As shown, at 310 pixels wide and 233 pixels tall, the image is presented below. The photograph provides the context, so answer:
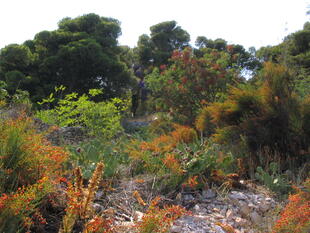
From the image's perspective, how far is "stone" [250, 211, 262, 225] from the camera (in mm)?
2518

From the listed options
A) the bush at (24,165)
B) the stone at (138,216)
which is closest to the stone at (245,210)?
the stone at (138,216)

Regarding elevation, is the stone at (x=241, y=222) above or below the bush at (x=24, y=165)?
below

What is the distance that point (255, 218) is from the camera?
2604mm

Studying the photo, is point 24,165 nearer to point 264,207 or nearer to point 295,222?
point 295,222

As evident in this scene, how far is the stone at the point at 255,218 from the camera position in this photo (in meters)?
2.52

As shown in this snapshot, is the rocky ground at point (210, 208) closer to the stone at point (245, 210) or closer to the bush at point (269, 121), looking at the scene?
the stone at point (245, 210)

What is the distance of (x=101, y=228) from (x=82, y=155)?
159cm

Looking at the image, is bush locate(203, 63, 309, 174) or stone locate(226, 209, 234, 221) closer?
stone locate(226, 209, 234, 221)

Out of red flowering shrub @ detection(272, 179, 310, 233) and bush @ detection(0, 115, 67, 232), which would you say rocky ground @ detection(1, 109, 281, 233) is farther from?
bush @ detection(0, 115, 67, 232)

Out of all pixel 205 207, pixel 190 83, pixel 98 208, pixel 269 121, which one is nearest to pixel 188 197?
pixel 205 207

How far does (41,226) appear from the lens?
199 cm

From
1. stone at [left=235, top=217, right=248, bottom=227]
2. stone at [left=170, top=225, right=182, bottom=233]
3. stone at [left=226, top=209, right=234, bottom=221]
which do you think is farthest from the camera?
stone at [left=226, top=209, right=234, bottom=221]

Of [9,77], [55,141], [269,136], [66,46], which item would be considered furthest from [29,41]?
[269,136]

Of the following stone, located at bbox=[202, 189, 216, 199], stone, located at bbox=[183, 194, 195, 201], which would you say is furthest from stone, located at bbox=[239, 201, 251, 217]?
stone, located at bbox=[183, 194, 195, 201]
